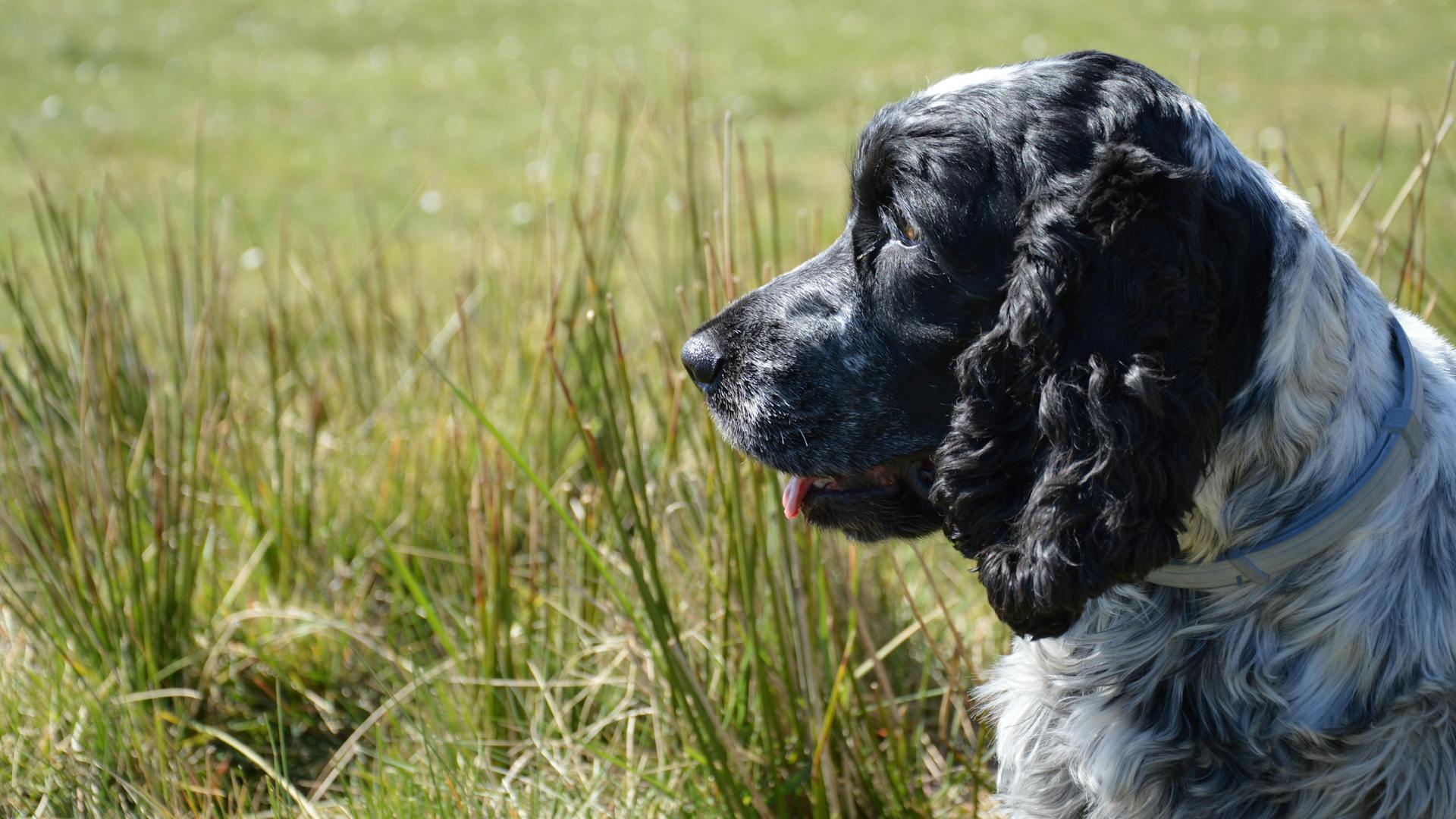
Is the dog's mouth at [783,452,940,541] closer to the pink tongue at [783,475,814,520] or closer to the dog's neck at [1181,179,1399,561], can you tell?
the pink tongue at [783,475,814,520]

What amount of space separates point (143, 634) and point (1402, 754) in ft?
8.68

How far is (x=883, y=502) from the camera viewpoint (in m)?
2.28

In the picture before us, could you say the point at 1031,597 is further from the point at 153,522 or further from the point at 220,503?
the point at 220,503

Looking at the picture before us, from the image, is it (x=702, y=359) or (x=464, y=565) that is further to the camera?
(x=464, y=565)

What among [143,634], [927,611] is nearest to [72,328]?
[143,634]

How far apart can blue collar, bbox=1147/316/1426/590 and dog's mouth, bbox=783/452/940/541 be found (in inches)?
19.8

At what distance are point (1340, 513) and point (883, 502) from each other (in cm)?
78

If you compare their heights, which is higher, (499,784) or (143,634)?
(143,634)

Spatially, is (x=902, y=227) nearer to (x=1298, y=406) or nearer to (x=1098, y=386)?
(x=1098, y=386)

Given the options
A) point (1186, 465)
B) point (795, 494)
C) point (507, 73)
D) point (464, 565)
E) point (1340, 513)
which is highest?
point (1186, 465)

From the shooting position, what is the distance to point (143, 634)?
288cm

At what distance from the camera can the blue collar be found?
1.83 m

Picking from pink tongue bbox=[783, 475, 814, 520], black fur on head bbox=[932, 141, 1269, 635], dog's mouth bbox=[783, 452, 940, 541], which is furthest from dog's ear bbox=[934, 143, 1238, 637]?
pink tongue bbox=[783, 475, 814, 520]

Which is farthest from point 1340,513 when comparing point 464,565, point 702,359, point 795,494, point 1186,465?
point 464,565
